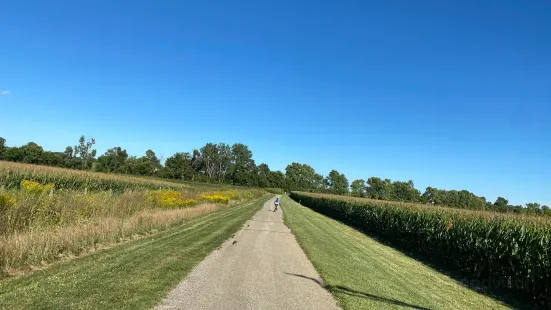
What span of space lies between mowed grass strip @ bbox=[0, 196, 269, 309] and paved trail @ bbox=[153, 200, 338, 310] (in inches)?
15.6

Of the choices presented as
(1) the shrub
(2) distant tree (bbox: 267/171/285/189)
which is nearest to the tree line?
(2) distant tree (bbox: 267/171/285/189)

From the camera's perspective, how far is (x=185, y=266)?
30.1 feet

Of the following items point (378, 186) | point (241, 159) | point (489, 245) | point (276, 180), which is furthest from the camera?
point (241, 159)

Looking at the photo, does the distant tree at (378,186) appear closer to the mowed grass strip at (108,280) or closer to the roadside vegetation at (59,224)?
the roadside vegetation at (59,224)

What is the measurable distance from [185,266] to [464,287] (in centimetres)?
965

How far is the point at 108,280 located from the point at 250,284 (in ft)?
9.32

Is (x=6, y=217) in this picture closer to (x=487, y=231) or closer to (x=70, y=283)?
(x=70, y=283)

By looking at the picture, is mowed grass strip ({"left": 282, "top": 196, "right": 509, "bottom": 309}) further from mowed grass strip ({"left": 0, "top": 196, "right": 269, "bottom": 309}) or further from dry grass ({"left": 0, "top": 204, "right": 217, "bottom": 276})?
dry grass ({"left": 0, "top": 204, "right": 217, "bottom": 276})

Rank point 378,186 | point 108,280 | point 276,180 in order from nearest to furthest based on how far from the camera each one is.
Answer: point 108,280, point 378,186, point 276,180

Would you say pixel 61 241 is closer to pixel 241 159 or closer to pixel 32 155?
pixel 32 155

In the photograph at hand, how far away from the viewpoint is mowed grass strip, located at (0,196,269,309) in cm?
589

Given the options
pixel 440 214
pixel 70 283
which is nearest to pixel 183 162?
pixel 440 214

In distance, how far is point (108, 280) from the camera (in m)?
7.26

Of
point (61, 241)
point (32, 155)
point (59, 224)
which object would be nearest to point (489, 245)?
point (61, 241)
